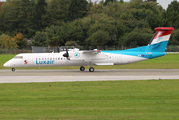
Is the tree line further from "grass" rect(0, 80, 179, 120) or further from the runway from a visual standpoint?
"grass" rect(0, 80, 179, 120)

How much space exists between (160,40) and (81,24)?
208ft

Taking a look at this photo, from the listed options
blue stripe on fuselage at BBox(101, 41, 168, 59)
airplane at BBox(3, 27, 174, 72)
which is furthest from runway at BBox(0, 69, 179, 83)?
blue stripe on fuselage at BBox(101, 41, 168, 59)

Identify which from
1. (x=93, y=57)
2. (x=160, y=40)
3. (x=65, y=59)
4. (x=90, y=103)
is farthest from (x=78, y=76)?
(x=90, y=103)

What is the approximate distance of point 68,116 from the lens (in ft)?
33.6

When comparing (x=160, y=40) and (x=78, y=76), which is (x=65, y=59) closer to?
(x=78, y=76)

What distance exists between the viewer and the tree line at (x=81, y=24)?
83000 mm

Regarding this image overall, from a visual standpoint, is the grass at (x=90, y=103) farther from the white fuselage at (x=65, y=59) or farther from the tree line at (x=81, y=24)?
Answer: the tree line at (x=81, y=24)

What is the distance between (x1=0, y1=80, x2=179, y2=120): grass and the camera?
34.1ft

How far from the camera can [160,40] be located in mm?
30266

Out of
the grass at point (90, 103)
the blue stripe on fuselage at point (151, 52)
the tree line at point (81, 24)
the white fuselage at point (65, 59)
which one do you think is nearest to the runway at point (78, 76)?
the white fuselage at point (65, 59)

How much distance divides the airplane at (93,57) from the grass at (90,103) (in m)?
11.9

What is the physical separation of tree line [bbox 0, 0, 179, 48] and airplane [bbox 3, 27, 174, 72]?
4842 cm

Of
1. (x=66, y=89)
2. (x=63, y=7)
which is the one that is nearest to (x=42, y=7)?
(x=63, y=7)

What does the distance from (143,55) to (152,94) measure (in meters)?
15.8
